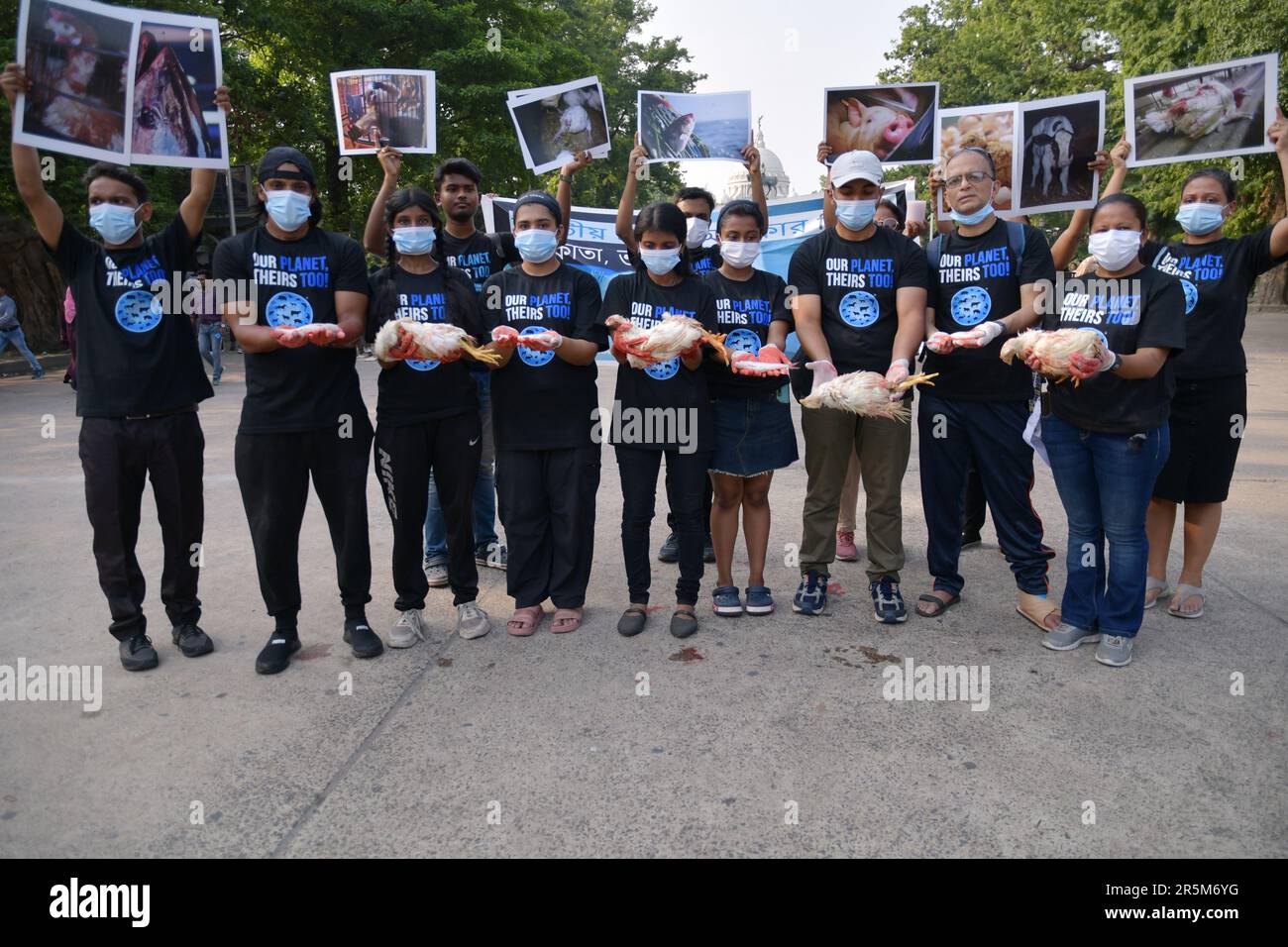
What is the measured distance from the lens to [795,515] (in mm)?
6570

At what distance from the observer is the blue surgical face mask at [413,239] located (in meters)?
4.19

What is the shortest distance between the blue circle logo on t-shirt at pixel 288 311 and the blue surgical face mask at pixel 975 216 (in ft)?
10.2

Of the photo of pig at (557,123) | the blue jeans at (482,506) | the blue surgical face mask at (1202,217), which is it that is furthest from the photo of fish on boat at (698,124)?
the blue surgical face mask at (1202,217)

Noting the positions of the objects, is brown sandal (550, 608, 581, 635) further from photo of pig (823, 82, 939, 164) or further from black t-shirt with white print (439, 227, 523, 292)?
photo of pig (823, 82, 939, 164)

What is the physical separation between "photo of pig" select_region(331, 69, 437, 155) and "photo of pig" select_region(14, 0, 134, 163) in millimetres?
1385

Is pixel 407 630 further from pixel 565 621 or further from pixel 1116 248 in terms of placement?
pixel 1116 248

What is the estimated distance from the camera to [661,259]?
428cm

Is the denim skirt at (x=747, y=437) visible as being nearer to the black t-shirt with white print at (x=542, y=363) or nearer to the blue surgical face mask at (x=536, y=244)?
the black t-shirt with white print at (x=542, y=363)

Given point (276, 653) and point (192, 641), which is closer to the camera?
point (276, 653)

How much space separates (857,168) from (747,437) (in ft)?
4.63

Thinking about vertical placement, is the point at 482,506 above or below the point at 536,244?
below

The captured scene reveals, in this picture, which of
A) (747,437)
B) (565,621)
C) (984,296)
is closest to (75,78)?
(565,621)

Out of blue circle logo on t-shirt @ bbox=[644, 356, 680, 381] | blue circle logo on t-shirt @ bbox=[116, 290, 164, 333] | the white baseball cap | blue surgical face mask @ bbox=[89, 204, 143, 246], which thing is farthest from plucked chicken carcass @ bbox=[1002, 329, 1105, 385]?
blue surgical face mask @ bbox=[89, 204, 143, 246]

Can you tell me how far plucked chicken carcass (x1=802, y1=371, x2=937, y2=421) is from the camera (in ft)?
13.3
